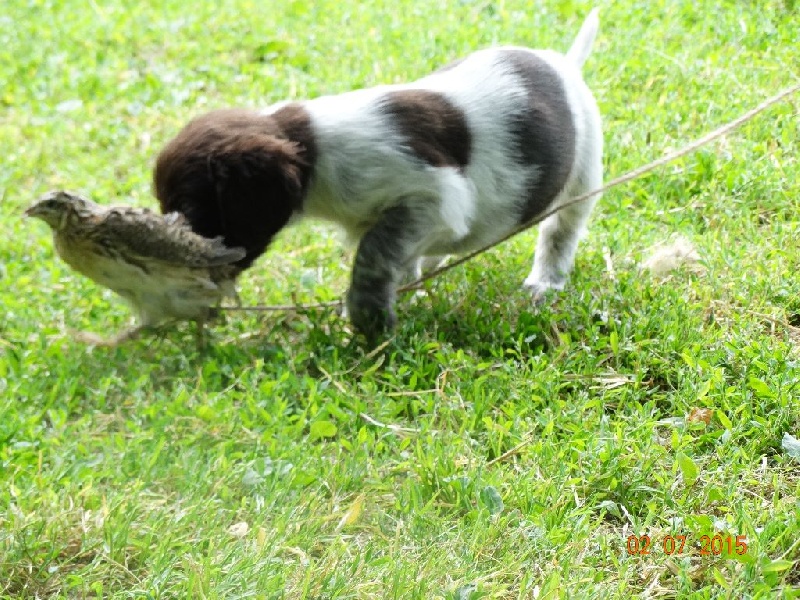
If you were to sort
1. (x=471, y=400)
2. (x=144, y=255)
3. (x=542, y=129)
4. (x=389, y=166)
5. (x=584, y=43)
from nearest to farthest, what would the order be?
(x=471, y=400) → (x=144, y=255) → (x=389, y=166) → (x=542, y=129) → (x=584, y=43)

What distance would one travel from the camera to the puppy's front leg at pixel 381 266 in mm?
4785

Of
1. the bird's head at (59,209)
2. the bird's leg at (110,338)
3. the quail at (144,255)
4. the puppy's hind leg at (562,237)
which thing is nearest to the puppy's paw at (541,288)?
the puppy's hind leg at (562,237)

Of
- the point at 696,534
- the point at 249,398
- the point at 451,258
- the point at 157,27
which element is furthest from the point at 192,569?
the point at 157,27

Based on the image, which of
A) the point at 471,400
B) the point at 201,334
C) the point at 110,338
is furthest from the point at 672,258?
the point at 110,338

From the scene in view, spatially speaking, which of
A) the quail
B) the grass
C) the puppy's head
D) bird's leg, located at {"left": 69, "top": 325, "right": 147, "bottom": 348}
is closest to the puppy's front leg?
the grass

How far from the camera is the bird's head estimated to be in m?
4.35

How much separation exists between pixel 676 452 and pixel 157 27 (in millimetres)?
6245

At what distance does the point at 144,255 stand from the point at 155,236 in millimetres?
138

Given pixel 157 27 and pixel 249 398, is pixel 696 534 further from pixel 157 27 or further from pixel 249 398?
pixel 157 27

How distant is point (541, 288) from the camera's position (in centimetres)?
512

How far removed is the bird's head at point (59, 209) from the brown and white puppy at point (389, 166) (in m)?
0.40

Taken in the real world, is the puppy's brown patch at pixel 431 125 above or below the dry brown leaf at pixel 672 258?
above

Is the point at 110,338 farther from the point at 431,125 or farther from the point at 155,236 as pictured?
the point at 431,125

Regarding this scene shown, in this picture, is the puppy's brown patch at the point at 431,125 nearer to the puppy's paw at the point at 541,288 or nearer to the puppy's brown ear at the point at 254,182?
the puppy's brown ear at the point at 254,182
